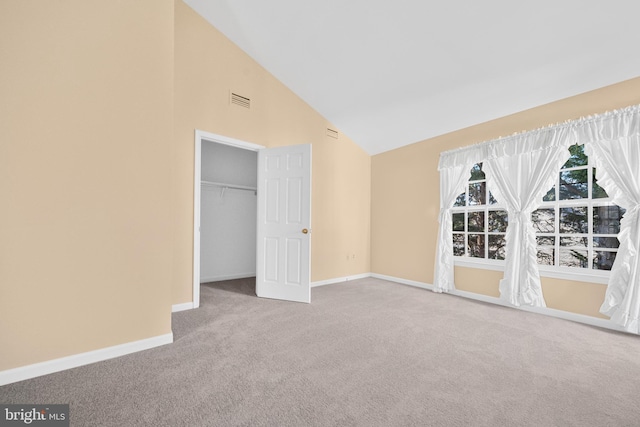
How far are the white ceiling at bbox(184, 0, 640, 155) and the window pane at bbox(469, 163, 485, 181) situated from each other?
0.67 meters

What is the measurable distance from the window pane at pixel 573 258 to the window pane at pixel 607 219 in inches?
11.5

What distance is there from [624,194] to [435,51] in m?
2.47

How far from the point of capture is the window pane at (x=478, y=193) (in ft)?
14.3

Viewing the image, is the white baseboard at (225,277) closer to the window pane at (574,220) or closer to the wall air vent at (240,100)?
the wall air vent at (240,100)

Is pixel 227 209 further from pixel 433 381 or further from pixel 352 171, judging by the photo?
pixel 433 381

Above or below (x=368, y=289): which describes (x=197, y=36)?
above

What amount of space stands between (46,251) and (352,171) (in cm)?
460

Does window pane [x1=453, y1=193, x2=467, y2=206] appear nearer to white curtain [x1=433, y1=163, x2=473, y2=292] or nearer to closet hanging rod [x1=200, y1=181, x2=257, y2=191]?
white curtain [x1=433, y1=163, x2=473, y2=292]

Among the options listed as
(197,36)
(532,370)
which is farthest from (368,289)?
(197,36)

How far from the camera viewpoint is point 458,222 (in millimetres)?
4672

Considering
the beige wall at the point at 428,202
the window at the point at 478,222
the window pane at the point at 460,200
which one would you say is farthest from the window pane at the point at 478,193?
the beige wall at the point at 428,202

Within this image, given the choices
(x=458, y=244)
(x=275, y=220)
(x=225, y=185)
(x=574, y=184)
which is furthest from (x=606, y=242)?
(x=225, y=185)

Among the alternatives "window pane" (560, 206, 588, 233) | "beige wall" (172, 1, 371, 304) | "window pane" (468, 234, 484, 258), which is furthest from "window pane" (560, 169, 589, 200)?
"beige wall" (172, 1, 371, 304)

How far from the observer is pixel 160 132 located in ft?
8.31
